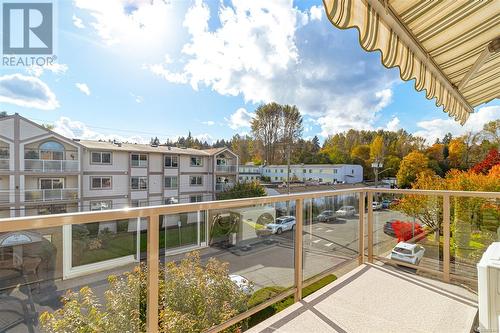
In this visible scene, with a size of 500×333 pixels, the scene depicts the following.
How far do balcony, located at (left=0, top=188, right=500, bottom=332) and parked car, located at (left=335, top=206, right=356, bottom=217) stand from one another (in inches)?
0.8

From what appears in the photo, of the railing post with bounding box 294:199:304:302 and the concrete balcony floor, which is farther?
the railing post with bounding box 294:199:304:302

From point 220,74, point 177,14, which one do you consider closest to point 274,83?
point 220,74

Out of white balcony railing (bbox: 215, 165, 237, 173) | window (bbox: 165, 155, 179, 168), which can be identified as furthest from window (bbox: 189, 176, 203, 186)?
window (bbox: 165, 155, 179, 168)

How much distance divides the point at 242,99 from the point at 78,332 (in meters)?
33.4

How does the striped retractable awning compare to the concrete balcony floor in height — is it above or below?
above

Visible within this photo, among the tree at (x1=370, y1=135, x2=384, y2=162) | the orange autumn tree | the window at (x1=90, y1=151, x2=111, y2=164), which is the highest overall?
the tree at (x1=370, y1=135, x2=384, y2=162)

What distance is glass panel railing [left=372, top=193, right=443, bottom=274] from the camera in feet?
10.5

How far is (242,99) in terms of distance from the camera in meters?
33.4

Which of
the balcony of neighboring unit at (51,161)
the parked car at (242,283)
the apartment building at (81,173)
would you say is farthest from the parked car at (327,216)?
the balcony of neighboring unit at (51,161)

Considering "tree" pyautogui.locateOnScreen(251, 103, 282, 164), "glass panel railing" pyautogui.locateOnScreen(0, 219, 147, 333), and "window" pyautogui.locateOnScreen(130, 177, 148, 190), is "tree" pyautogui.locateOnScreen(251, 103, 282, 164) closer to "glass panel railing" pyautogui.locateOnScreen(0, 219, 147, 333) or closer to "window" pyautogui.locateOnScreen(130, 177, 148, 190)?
"window" pyautogui.locateOnScreen(130, 177, 148, 190)

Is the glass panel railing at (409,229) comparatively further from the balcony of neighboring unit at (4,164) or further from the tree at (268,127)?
the tree at (268,127)

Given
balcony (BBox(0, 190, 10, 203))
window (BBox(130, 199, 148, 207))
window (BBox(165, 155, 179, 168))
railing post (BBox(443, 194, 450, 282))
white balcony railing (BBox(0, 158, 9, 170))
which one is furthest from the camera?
window (BBox(165, 155, 179, 168))

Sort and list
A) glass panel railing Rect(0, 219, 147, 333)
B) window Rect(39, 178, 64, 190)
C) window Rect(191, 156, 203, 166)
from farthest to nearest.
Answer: window Rect(191, 156, 203, 166) < window Rect(39, 178, 64, 190) < glass panel railing Rect(0, 219, 147, 333)

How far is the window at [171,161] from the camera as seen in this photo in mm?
20578
